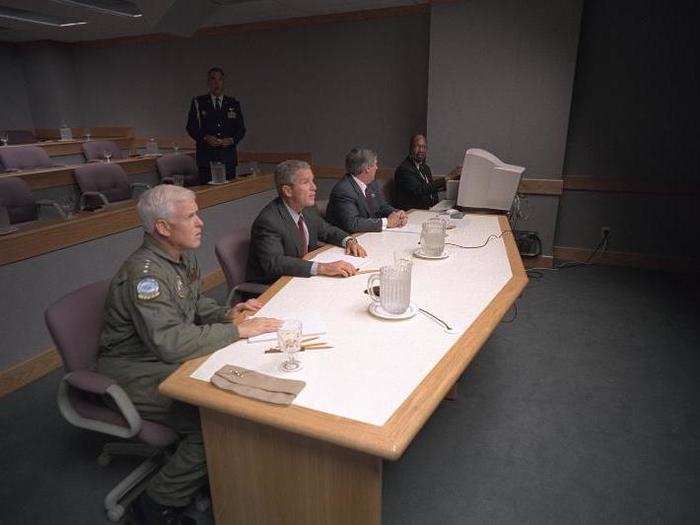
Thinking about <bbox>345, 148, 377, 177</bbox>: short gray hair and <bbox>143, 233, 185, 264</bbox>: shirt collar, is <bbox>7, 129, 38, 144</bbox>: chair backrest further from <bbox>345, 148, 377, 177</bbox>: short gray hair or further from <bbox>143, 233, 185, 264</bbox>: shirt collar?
<bbox>143, 233, 185, 264</bbox>: shirt collar

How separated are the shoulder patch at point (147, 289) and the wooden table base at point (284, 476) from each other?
391 millimetres

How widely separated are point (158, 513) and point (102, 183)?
347cm

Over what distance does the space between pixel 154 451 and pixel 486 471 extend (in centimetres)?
131

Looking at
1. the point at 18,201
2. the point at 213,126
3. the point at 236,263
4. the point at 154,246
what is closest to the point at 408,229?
the point at 236,263

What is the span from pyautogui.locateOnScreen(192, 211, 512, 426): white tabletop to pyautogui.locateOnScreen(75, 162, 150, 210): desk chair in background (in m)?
2.90

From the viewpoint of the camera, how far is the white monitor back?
313cm

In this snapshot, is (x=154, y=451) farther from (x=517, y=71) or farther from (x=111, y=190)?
(x=517, y=71)

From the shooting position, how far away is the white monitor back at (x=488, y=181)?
313 cm

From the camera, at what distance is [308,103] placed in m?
5.51

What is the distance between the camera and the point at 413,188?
11.9ft

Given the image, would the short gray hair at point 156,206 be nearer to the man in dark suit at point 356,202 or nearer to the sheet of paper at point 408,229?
the man in dark suit at point 356,202

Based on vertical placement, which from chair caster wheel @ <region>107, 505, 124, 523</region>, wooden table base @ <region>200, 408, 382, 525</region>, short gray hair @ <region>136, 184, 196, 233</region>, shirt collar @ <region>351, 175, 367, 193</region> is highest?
short gray hair @ <region>136, 184, 196, 233</region>

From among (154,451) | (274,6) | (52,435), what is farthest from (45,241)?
(274,6)

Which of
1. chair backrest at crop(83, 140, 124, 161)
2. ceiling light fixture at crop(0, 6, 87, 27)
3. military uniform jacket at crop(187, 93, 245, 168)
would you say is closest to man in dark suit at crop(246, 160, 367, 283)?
military uniform jacket at crop(187, 93, 245, 168)
